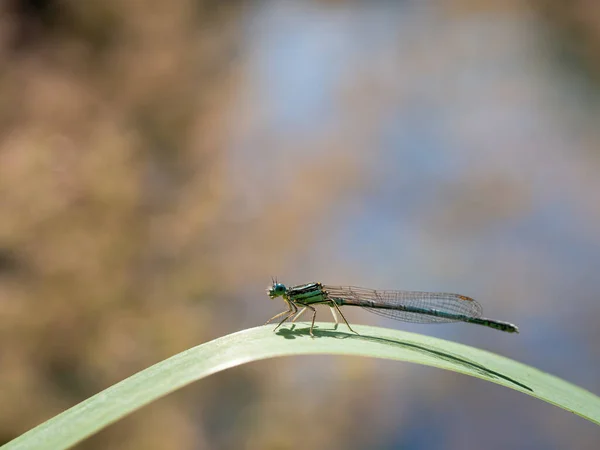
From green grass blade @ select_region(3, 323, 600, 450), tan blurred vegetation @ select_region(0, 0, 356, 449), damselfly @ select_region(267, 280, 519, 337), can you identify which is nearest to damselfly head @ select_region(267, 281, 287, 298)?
damselfly @ select_region(267, 280, 519, 337)

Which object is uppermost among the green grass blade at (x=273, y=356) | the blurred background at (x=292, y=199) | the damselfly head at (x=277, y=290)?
the blurred background at (x=292, y=199)

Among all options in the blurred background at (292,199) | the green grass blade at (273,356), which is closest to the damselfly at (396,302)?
the green grass blade at (273,356)

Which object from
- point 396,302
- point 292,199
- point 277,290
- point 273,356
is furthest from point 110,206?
point 273,356

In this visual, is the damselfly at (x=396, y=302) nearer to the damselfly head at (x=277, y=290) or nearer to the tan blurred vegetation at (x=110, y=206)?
the damselfly head at (x=277, y=290)

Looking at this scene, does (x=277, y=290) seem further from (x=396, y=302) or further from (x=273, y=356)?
(x=273, y=356)

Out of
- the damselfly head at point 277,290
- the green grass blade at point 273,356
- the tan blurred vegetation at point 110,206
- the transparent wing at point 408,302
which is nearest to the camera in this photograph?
the green grass blade at point 273,356

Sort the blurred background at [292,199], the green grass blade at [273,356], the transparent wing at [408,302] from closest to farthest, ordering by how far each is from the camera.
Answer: the green grass blade at [273,356] < the transparent wing at [408,302] < the blurred background at [292,199]

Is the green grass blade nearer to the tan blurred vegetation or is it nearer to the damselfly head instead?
the damselfly head

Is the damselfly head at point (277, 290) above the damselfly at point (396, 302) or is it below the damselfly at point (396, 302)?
above
